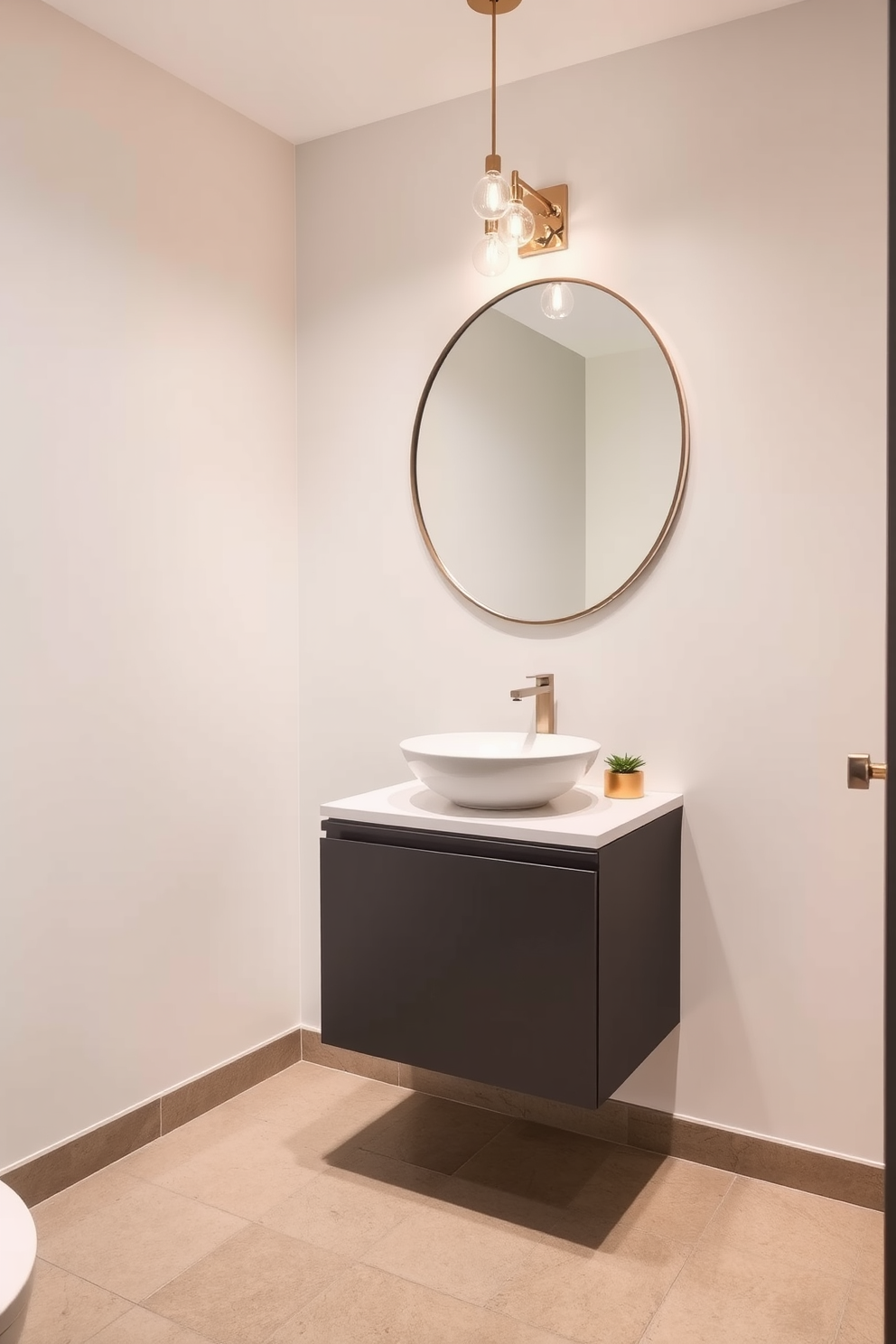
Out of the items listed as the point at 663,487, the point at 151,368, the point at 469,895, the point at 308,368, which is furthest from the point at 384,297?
the point at 469,895

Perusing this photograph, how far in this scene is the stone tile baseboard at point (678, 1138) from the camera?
207 cm

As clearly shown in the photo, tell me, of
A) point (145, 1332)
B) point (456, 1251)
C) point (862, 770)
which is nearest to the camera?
point (862, 770)

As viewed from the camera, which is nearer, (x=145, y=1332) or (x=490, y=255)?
(x=145, y=1332)

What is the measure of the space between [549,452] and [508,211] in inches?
22.5

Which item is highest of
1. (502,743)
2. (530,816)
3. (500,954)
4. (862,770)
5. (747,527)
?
(747,527)

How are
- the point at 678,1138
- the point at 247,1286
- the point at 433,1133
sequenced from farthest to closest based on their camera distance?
the point at 433,1133
the point at 678,1138
the point at 247,1286

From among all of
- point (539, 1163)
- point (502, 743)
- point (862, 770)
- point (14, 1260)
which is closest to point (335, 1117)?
point (539, 1163)

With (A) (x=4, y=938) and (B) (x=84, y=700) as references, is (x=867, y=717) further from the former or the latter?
(A) (x=4, y=938)

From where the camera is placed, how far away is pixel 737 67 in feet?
6.95

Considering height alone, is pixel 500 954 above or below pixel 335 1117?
above

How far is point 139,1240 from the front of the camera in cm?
192

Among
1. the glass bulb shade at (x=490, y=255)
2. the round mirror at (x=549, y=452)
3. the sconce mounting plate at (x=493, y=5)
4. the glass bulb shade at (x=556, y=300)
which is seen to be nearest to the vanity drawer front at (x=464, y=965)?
the round mirror at (x=549, y=452)

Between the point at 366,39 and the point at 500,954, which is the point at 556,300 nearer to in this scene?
the point at 366,39

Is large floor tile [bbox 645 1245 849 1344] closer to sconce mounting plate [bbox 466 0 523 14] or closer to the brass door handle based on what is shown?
the brass door handle
